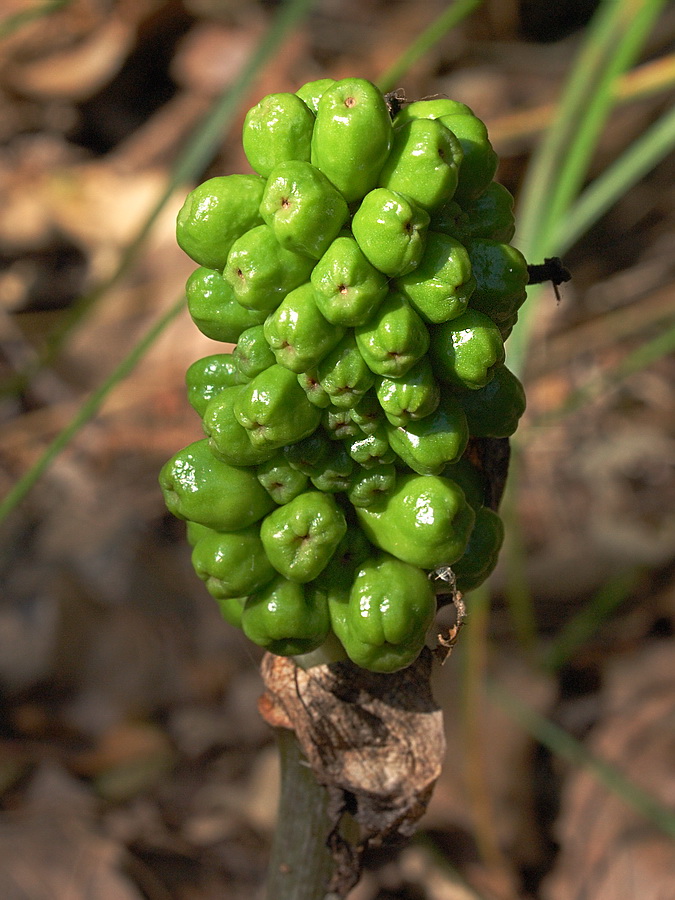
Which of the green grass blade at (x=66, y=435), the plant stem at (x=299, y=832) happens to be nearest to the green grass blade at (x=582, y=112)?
the green grass blade at (x=66, y=435)

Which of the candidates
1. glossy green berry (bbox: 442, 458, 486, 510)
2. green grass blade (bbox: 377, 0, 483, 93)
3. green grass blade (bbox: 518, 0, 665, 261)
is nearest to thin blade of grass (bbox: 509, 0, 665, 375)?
green grass blade (bbox: 518, 0, 665, 261)

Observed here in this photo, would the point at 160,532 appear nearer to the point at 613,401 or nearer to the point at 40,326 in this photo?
the point at 40,326

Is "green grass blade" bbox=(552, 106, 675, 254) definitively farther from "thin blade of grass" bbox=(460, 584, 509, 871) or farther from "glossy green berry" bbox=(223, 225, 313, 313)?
"glossy green berry" bbox=(223, 225, 313, 313)

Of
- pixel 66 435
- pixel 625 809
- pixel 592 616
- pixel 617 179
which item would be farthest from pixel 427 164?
pixel 592 616

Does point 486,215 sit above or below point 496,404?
above

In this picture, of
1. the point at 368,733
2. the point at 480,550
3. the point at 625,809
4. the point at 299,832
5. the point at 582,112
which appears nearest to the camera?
the point at 480,550

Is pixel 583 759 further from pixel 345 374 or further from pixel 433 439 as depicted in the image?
pixel 345 374
